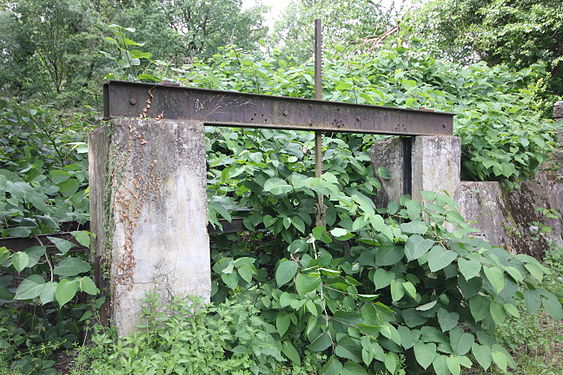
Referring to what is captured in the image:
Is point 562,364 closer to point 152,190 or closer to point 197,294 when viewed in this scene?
point 197,294

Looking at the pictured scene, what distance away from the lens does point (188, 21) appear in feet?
70.1

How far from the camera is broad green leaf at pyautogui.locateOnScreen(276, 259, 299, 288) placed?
2156mm

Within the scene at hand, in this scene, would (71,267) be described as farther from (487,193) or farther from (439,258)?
(487,193)

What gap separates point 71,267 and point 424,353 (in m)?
1.94

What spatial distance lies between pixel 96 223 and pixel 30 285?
0.46 metres

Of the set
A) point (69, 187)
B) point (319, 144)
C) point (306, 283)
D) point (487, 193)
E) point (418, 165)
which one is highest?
point (319, 144)

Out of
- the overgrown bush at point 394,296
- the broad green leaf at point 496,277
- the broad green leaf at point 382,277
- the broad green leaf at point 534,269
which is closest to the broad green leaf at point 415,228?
the overgrown bush at point 394,296

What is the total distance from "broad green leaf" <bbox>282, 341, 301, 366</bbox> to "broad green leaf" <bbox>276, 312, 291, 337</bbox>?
0.08 m

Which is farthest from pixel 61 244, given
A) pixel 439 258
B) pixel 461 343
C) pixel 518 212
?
pixel 518 212

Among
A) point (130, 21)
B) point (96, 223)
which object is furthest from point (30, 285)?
point (130, 21)

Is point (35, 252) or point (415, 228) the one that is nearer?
point (35, 252)

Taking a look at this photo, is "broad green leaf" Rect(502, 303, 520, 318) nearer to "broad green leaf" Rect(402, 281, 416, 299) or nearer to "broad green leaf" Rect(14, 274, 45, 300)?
"broad green leaf" Rect(402, 281, 416, 299)

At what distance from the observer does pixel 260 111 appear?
234 centimetres

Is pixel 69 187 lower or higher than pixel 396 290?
higher
